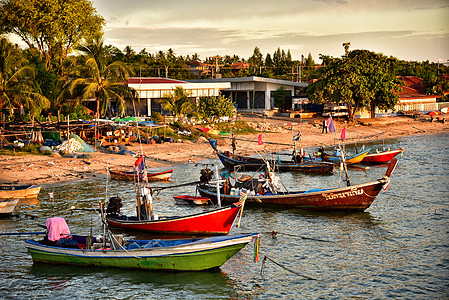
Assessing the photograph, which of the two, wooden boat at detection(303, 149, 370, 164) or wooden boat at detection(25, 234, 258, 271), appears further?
wooden boat at detection(303, 149, 370, 164)

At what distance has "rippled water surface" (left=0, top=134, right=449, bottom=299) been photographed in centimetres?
1597

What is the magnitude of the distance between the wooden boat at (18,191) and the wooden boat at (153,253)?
355 inches

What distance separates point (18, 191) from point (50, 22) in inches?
1069

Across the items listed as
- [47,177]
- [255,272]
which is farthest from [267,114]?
[255,272]

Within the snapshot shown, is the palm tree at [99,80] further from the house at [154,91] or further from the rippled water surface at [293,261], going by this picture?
the rippled water surface at [293,261]

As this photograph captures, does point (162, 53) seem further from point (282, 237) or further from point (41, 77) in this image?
point (282, 237)

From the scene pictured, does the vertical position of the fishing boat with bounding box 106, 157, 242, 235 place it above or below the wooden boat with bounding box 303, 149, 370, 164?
below

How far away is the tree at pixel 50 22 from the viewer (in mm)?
48594

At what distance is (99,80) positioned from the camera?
1629 inches

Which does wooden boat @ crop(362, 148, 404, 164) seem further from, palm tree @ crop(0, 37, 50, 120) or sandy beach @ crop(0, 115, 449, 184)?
palm tree @ crop(0, 37, 50, 120)

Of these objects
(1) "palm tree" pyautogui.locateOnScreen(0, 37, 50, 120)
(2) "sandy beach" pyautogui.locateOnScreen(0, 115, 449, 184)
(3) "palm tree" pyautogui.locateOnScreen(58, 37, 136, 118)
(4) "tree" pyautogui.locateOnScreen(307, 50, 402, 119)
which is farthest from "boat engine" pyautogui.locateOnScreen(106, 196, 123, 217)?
(4) "tree" pyautogui.locateOnScreen(307, 50, 402, 119)

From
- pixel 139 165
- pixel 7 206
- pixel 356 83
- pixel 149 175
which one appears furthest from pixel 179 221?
pixel 356 83

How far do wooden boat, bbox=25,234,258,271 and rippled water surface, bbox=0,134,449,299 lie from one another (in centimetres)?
37

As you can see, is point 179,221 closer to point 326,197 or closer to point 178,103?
point 326,197
